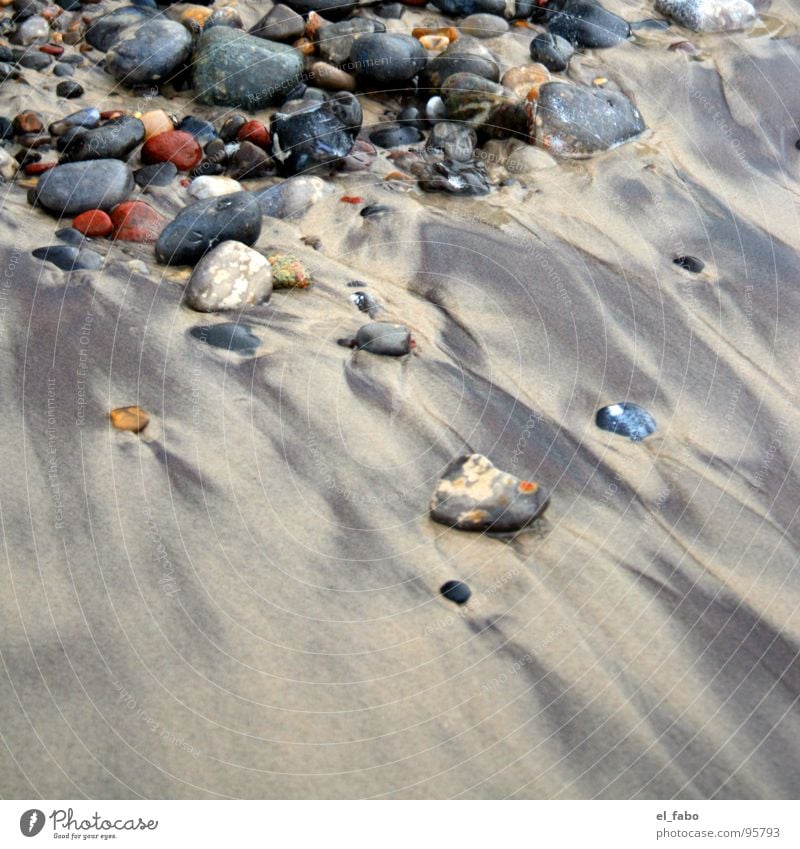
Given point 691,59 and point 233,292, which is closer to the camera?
point 233,292

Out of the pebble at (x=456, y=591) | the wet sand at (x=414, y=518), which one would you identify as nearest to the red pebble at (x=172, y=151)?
the wet sand at (x=414, y=518)

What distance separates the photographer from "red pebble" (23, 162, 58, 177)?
5.36 m

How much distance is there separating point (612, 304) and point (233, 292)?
1.77m

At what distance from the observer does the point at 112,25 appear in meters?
6.29

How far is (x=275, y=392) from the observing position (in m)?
4.24

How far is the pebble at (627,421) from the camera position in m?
4.21

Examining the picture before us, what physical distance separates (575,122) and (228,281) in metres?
2.37

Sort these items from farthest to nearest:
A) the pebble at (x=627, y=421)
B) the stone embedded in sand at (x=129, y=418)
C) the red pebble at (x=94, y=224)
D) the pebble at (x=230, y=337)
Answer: the red pebble at (x=94, y=224) → the pebble at (x=230, y=337) → the pebble at (x=627, y=421) → the stone embedded in sand at (x=129, y=418)

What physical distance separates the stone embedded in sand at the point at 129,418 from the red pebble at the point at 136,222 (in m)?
1.27

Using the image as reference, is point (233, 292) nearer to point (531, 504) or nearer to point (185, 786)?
point (531, 504)
